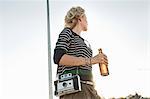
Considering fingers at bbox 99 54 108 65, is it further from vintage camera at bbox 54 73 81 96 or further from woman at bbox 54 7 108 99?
vintage camera at bbox 54 73 81 96

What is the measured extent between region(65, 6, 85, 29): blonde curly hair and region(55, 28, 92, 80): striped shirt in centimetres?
5

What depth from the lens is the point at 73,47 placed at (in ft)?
8.42

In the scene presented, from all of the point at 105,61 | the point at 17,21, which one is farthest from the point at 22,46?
the point at 105,61

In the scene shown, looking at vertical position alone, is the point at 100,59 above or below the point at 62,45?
below

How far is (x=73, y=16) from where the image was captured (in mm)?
2656

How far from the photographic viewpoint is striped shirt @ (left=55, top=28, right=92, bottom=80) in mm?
2559

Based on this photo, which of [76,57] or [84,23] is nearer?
[76,57]

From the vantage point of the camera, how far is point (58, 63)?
8.46ft

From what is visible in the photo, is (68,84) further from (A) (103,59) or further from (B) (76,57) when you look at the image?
(A) (103,59)

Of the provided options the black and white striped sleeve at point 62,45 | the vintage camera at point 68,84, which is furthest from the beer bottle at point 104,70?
the black and white striped sleeve at point 62,45

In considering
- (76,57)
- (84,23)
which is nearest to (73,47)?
(76,57)

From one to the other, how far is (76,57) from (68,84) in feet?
0.72

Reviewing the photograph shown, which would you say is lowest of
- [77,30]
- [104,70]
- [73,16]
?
[104,70]

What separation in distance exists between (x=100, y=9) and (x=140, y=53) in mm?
496
